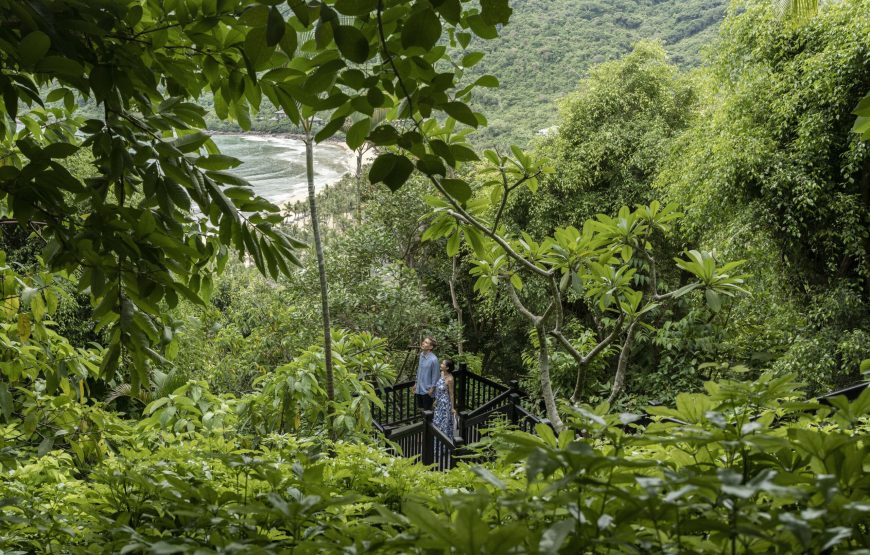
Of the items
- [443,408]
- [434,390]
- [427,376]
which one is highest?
[427,376]

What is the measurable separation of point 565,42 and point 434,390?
83.4 feet

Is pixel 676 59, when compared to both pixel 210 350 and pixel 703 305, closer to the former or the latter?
pixel 703 305

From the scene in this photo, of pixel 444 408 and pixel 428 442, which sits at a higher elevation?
pixel 428 442

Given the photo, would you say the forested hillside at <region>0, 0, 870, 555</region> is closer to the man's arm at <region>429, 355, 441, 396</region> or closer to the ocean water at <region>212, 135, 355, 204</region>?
the man's arm at <region>429, 355, 441, 396</region>

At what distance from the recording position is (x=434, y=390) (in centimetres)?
728

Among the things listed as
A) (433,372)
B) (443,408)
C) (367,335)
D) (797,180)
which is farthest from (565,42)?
(367,335)

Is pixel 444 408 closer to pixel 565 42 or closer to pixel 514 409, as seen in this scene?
pixel 514 409

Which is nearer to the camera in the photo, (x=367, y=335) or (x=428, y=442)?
(x=428, y=442)

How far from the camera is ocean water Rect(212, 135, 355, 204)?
104ft

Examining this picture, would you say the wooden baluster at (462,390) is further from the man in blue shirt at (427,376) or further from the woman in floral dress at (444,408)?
the man in blue shirt at (427,376)

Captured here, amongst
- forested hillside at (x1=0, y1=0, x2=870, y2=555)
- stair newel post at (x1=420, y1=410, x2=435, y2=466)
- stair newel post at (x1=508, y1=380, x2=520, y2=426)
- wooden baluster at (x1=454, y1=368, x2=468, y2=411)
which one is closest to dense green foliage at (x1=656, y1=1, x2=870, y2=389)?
forested hillside at (x1=0, y1=0, x2=870, y2=555)

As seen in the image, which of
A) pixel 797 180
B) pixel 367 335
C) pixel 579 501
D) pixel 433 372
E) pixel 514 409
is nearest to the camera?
pixel 579 501

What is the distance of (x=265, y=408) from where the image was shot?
161 inches

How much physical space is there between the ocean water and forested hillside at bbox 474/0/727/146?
7270 millimetres
